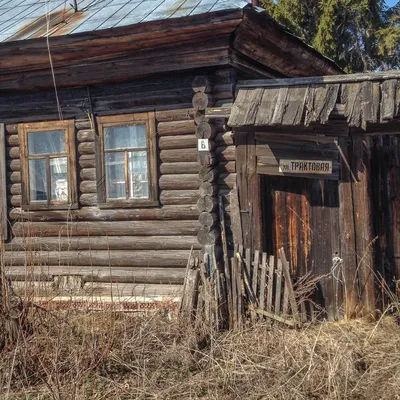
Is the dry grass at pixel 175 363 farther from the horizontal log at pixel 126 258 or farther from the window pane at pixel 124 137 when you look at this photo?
the window pane at pixel 124 137

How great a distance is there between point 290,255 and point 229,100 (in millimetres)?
1898

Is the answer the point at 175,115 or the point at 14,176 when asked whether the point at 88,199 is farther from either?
the point at 175,115

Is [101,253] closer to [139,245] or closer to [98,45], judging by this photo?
[139,245]

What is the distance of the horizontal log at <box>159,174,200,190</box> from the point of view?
783 centimetres

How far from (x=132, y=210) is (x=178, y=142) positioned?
3.44ft

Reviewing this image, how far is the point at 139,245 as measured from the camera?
8.18 m

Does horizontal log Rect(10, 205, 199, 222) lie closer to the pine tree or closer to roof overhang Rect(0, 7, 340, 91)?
roof overhang Rect(0, 7, 340, 91)

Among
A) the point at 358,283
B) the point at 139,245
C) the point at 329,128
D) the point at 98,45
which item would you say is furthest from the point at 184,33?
the point at 358,283

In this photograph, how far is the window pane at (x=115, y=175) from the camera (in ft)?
27.1

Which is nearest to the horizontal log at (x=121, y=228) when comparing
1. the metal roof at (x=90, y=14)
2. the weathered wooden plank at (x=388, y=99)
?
the metal roof at (x=90, y=14)

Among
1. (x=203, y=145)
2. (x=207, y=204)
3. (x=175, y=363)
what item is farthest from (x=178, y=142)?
(x=175, y=363)

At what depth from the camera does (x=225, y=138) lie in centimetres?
755

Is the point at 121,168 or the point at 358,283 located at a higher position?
the point at 121,168

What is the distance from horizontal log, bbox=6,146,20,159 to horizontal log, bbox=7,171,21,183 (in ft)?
0.72
